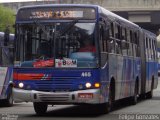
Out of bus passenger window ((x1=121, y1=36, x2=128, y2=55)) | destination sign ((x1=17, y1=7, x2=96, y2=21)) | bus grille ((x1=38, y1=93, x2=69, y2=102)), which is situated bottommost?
bus grille ((x1=38, y1=93, x2=69, y2=102))

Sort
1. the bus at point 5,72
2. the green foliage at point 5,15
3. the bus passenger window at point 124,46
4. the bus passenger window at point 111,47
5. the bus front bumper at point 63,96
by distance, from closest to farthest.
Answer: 1. the bus front bumper at point 63,96
2. the bus passenger window at point 111,47
3. the bus passenger window at point 124,46
4. the bus at point 5,72
5. the green foliage at point 5,15

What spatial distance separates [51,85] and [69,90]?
21.6 inches

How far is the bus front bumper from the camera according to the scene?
16906 mm

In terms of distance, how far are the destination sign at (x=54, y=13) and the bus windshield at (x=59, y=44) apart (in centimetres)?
21

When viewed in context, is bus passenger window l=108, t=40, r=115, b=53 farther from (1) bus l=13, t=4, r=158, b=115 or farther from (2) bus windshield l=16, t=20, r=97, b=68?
(2) bus windshield l=16, t=20, r=97, b=68

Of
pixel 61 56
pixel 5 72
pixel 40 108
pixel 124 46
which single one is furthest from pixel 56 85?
pixel 5 72

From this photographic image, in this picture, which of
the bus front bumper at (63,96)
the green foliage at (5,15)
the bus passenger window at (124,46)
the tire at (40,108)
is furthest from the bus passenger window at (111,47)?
the green foliage at (5,15)

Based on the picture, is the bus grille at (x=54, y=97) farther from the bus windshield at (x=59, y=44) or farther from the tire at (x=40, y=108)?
the tire at (x=40, y=108)

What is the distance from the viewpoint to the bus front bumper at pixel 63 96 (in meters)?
16.9

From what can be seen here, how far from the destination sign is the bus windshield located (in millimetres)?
215

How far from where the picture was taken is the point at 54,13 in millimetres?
17609

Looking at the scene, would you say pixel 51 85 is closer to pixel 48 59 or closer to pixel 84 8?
pixel 48 59

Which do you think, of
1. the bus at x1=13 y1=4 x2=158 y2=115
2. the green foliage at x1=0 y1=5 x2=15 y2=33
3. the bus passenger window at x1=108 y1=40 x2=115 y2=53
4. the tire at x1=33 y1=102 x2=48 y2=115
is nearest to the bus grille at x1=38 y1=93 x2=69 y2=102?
the bus at x1=13 y1=4 x2=158 y2=115

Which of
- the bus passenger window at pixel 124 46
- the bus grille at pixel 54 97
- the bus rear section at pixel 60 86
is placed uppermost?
the bus passenger window at pixel 124 46
